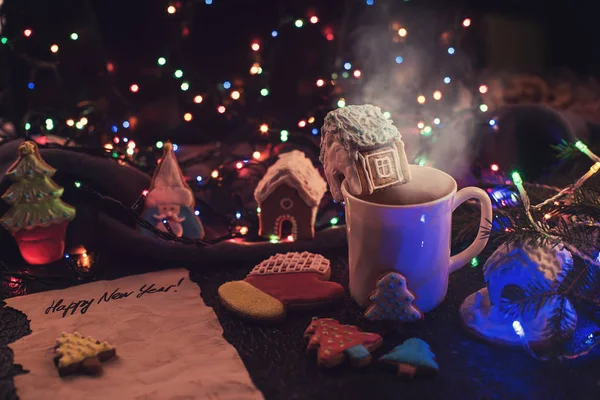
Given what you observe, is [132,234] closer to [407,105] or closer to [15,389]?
[15,389]

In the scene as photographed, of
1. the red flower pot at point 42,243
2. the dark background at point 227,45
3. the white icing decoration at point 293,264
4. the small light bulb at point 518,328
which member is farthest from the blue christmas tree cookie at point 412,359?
the dark background at point 227,45

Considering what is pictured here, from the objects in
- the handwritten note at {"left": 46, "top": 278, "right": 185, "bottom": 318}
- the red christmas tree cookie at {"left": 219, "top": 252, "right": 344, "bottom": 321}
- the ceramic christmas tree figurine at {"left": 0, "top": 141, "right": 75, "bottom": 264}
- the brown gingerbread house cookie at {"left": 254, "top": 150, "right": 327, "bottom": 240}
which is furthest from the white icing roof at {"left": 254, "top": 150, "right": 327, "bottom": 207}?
the ceramic christmas tree figurine at {"left": 0, "top": 141, "right": 75, "bottom": 264}

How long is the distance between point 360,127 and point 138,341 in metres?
0.45

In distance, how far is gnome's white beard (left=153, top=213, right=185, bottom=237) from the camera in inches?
45.9

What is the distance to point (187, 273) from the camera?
1099 mm

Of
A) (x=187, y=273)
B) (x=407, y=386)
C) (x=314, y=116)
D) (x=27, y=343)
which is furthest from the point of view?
(x=314, y=116)

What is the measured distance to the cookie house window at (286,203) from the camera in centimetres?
116

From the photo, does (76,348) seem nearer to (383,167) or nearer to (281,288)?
(281,288)

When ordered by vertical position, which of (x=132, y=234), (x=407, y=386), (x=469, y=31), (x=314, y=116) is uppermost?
(x=469, y=31)

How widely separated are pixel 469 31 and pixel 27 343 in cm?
142

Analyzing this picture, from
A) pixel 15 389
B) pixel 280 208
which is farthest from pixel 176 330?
pixel 280 208

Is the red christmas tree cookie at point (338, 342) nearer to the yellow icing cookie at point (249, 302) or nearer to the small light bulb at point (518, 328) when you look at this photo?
the yellow icing cookie at point (249, 302)

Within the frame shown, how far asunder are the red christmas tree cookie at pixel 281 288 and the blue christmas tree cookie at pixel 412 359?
0.17 m

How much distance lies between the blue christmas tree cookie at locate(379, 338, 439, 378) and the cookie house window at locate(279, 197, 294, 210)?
40 cm
